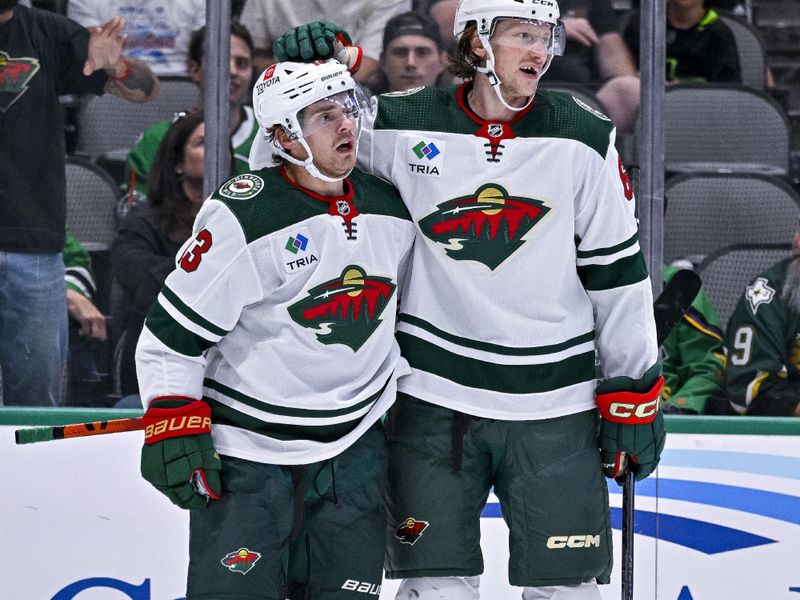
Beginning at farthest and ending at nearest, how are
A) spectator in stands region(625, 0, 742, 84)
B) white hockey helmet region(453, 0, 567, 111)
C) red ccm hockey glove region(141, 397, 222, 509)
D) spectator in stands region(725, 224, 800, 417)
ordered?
spectator in stands region(625, 0, 742, 84)
spectator in stands region(725, 224, 800, 417)
white hockey helmet region(453, 0, 567, 111)
red ccm hockey glove region(141, 397, 222, 509)

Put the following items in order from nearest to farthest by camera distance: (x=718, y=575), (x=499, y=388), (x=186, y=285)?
(x=186, y=285)
(x=499, y=388)
(x=718, y=575)

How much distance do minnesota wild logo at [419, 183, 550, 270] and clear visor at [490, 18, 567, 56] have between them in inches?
9.8

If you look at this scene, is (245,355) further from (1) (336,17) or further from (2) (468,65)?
(1) (336,17)

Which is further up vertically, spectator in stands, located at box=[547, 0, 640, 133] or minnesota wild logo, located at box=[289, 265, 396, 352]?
spectator in stands, located at box=[547, 0, 640, 133]

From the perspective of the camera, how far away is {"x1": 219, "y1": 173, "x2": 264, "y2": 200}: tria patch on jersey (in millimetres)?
2193

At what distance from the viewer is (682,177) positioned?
10.1ft

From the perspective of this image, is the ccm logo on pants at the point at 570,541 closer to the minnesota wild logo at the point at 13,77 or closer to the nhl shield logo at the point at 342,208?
the nhl shield logo at the point at 342,208

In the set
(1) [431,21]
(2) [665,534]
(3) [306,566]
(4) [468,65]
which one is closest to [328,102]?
(4) [468,65]

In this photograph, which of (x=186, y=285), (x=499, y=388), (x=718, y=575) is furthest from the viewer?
(x=718, y=575)

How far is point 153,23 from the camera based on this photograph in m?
3.12

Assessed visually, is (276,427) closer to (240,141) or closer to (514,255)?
(514,255)

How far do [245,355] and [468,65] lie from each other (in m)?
0.66

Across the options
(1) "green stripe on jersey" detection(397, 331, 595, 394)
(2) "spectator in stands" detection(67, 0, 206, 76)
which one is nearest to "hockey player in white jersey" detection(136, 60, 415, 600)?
(1) "green stripe on jersey" detection(397, 331, 595, 394)

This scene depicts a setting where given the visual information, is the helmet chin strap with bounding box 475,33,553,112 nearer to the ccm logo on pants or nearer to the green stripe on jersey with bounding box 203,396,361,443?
the green stripe on jersey with bounding box 203,396,361,443
